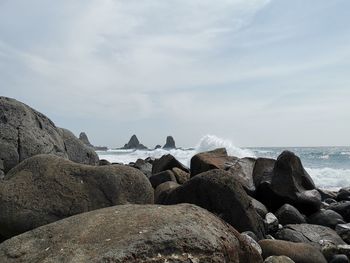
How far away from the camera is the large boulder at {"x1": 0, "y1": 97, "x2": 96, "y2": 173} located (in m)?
7.36

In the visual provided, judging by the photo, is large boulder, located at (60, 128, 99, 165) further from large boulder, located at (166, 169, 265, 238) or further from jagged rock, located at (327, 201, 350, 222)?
jagged rock, located at (327, 201, 350, 222)

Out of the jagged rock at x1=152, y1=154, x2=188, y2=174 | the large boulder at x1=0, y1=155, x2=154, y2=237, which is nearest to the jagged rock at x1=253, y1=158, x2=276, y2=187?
the jagged rock at x1=152, y1=154, x2=188, y2=174

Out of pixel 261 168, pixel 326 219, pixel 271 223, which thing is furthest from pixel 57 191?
pixel 261 168

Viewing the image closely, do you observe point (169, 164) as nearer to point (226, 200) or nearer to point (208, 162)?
point (208, 162)

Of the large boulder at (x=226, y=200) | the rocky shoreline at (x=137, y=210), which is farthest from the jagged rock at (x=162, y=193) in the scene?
the large boulder at (x=226, y=200)

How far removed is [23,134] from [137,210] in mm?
4768

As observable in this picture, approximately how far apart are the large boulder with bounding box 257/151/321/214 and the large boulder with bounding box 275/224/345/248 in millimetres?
2022

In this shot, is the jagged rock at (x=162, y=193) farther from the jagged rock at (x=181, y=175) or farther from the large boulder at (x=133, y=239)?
the large boulder at (x=133, y=239)

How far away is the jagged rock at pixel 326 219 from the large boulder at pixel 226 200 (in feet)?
8.13

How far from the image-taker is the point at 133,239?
315 cm

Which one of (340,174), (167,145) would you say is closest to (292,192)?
(340,174)

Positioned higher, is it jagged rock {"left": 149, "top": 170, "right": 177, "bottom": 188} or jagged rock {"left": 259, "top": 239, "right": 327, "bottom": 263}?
jagged rock {"left": 149, "top": 170, "right": 177, "bottom": 188}

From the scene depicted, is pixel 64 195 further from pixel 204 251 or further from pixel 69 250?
pixel 204 251

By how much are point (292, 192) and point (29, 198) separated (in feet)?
20.2
